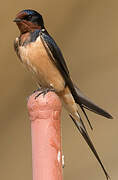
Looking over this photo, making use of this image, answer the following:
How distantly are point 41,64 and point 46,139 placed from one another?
0.48 metres

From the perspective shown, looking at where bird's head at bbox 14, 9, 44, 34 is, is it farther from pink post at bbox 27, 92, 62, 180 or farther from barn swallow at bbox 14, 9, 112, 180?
pink post at bbox 27, 92, 62, 180

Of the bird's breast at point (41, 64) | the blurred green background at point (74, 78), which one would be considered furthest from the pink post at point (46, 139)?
the blurred green background at point (74, 78)

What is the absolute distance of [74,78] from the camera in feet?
7.92

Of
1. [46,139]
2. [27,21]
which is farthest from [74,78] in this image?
[46,139]

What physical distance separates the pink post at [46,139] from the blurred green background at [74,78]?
1.11 metres

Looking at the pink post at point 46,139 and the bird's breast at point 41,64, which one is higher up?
the bird's breast at point 41,64

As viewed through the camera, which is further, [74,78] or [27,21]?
[74,78]

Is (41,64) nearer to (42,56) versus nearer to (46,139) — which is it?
(42,56)

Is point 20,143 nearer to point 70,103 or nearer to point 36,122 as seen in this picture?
point 70,103

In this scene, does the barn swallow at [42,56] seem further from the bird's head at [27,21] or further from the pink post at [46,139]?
the pink post at [46,139]

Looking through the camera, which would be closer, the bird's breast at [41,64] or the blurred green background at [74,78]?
the bird's breast at [41,64]

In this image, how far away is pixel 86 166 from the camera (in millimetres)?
2352

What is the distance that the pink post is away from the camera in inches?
42.9

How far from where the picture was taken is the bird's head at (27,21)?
1.60m
